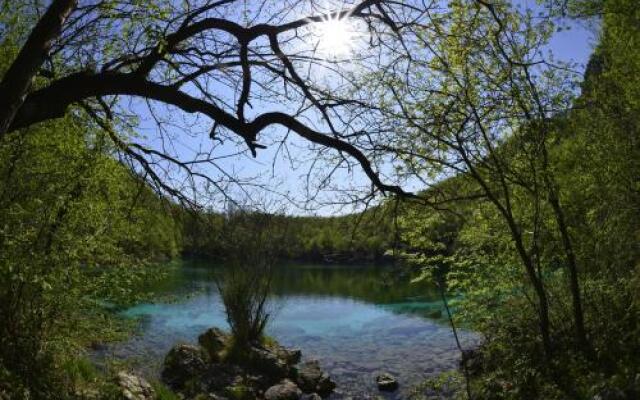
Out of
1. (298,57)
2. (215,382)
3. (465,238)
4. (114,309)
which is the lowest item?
(215,382)

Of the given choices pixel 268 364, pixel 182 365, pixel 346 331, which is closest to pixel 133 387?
pixel 182 365

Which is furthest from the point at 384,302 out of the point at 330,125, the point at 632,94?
the point at 330,125

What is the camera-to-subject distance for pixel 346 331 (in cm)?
2272

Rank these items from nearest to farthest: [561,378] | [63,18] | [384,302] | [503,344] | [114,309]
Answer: [63,18], [561,378], [503,344], [114,309], [384,302]

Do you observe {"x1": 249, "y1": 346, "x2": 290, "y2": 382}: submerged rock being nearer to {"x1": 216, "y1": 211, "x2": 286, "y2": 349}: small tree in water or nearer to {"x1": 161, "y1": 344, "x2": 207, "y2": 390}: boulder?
{"x1": 216, "y1": 211, "x2": 286, "y2": 349}: small tree in water

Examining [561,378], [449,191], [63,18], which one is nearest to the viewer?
[63,18]

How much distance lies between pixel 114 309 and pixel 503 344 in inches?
282

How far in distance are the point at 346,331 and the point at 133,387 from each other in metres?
14.3

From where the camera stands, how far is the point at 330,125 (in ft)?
17.4

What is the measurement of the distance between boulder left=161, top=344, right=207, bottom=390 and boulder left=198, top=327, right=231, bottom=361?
0.63 meters

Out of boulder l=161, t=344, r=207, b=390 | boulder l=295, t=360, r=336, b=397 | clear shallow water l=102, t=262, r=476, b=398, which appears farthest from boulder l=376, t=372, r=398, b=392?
boulder l=161, t=344, r=207, b=390

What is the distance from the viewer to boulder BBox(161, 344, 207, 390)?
13680mm

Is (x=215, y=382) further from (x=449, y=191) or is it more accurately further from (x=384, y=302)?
(x=384, y=302)

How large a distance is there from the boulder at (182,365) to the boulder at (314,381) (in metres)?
2.65
